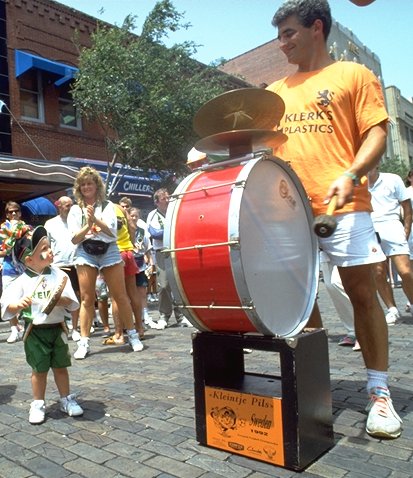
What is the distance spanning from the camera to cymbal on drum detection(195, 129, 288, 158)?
8.02 feet

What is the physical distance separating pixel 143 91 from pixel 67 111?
198 inches

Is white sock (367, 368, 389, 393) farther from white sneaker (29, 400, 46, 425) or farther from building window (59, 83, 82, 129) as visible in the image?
building window (59, 83, 82, 129)

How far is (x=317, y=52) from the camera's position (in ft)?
9.34

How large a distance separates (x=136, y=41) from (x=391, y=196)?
9435 mm

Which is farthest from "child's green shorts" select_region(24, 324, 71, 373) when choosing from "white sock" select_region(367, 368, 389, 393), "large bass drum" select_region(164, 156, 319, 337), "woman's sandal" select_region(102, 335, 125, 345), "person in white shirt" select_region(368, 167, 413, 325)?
"person in white shirt" select_region(368, 167, 413, 325)

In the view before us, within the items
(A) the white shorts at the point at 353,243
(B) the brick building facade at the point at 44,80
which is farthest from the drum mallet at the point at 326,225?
(B) the brick building facade at the point at 44,80

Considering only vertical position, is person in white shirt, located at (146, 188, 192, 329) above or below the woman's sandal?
above

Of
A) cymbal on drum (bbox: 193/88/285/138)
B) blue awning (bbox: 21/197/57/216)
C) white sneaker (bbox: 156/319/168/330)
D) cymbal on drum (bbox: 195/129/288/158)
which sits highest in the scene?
blue awning (bbox: 21/197/57/216)

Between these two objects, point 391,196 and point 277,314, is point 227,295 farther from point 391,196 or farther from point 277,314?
point 391,196

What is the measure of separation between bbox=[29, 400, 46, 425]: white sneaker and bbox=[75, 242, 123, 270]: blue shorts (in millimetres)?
2106

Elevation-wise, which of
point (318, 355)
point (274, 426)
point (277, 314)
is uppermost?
point (277, 314)

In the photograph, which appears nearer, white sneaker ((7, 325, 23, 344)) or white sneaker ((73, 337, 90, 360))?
white sneaker ((73, 337, 90, 360))

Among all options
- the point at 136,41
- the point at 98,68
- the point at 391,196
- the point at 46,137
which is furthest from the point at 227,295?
the point at 46,137

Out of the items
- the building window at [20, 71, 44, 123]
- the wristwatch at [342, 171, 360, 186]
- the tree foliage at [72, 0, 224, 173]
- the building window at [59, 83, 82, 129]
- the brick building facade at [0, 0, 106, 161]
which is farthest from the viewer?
the building window at [59, 83, 82, 129]
